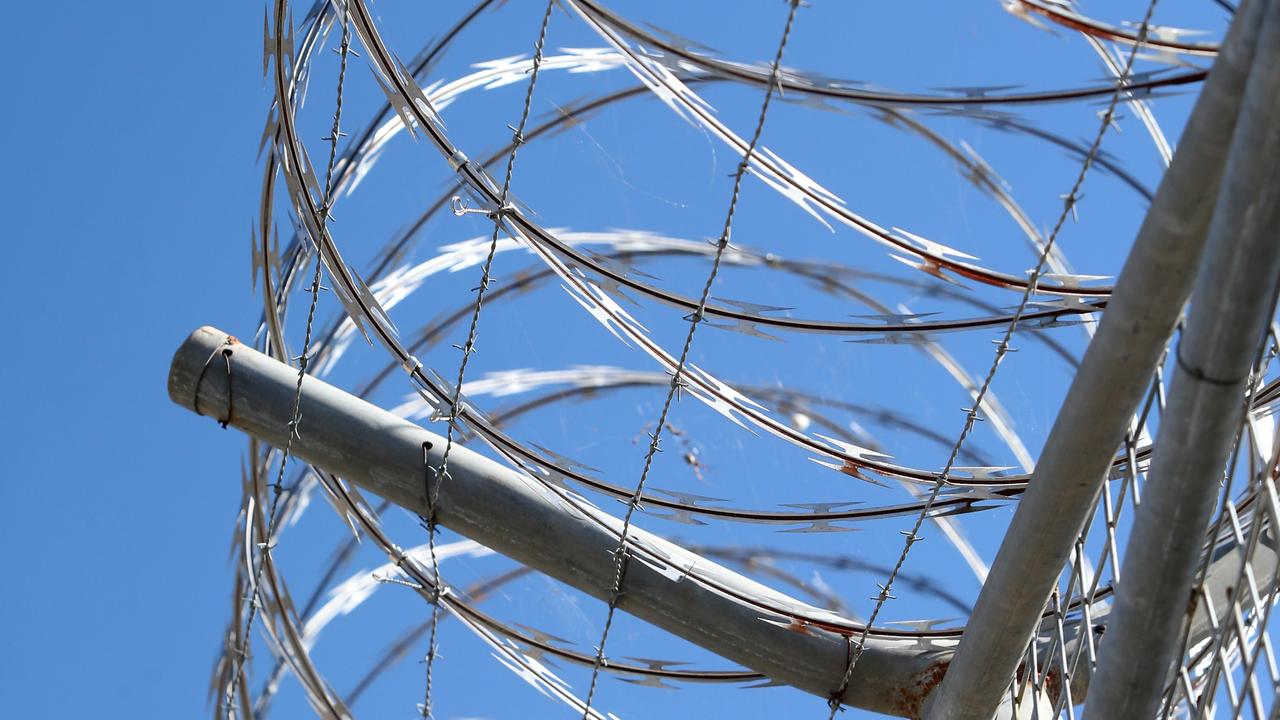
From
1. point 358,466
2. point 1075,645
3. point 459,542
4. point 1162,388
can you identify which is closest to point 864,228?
point 1162,388

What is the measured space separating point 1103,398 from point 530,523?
376cm

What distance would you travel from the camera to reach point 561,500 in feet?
32.4

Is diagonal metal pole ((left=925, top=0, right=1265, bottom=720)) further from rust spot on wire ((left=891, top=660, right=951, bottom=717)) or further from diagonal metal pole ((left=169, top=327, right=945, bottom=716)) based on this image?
diagonal metal pole ((left=169, top=327, right=945, bottom=716))

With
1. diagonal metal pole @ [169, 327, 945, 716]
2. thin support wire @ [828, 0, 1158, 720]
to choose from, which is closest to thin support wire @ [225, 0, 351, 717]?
diagonal metal pole @ [169, 327, 945, 716]

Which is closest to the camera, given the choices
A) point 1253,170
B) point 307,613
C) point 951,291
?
point 1253,170

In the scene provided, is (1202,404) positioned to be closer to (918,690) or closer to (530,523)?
(918,690)

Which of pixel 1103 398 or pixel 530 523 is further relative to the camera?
pixel 530 523

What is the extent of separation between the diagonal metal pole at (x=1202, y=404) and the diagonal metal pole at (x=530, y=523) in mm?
2902

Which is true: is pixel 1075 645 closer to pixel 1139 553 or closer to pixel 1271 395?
pixel 1271 395

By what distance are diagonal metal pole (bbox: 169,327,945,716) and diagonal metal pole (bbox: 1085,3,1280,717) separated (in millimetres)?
2902

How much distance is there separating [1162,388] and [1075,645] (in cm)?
201

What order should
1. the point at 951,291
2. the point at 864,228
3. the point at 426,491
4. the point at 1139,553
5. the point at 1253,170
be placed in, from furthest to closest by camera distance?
the point at 951,291 → the point at 426,491 → the point at 864,228 → the point at 1139,553 → the point at 1253,170

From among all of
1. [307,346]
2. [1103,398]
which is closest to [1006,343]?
[1103,398]

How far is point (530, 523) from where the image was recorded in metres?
9.86
